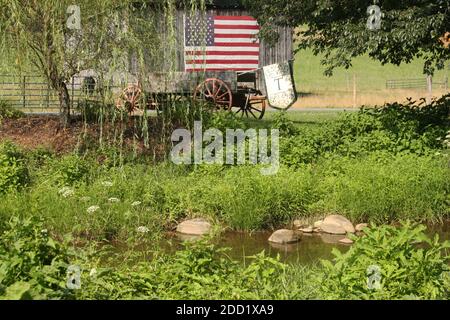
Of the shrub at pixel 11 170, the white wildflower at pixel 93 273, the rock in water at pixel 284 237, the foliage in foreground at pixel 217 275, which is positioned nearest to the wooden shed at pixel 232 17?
the shrub at pixel 11 170

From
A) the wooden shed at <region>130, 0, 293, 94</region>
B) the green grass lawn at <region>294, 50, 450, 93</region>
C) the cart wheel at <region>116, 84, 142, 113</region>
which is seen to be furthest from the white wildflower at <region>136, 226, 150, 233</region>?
the green grass lawn at <region>294, 50, 450, 93</region>

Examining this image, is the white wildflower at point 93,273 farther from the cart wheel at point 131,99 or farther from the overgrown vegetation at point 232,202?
the cart wheel at point 131,99

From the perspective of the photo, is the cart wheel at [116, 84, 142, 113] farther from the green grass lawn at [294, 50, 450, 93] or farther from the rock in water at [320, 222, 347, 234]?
the green grass lawn at [294, 50, 450, 93]

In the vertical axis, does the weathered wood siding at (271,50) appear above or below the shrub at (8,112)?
above

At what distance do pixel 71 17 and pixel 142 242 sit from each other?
4.53 meters

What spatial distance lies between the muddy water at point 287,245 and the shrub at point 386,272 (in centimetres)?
330

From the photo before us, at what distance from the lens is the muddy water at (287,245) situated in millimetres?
9941

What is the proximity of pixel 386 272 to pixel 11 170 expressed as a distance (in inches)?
292

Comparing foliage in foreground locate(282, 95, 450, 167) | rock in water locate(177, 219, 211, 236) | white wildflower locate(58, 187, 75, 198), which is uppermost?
foliage in foreground locate(282, 95, 450, 167)

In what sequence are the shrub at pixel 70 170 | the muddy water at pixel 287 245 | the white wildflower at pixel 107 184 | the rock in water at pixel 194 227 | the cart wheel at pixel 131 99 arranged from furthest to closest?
1. the cart wheel at pixel 131 99
2. the shrub at pixel 70 170
3. the white wildflower at pixel 107 184
4. the rock in water at pixel 194 227
5. the muddy water at pixel 287 245

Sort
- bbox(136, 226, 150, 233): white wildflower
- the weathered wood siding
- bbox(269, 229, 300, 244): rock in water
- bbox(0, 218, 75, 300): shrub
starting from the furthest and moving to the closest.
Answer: the weathered wood siding → bbox(269, 229, 300, 244): rock in water → bbox(136, 226, 150, 233): white wildflower → bbox(0, 218, 75, 300): shrub

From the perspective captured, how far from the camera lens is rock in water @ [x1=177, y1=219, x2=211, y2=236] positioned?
1110 cm

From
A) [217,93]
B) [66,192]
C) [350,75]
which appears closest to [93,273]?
[66,192]
